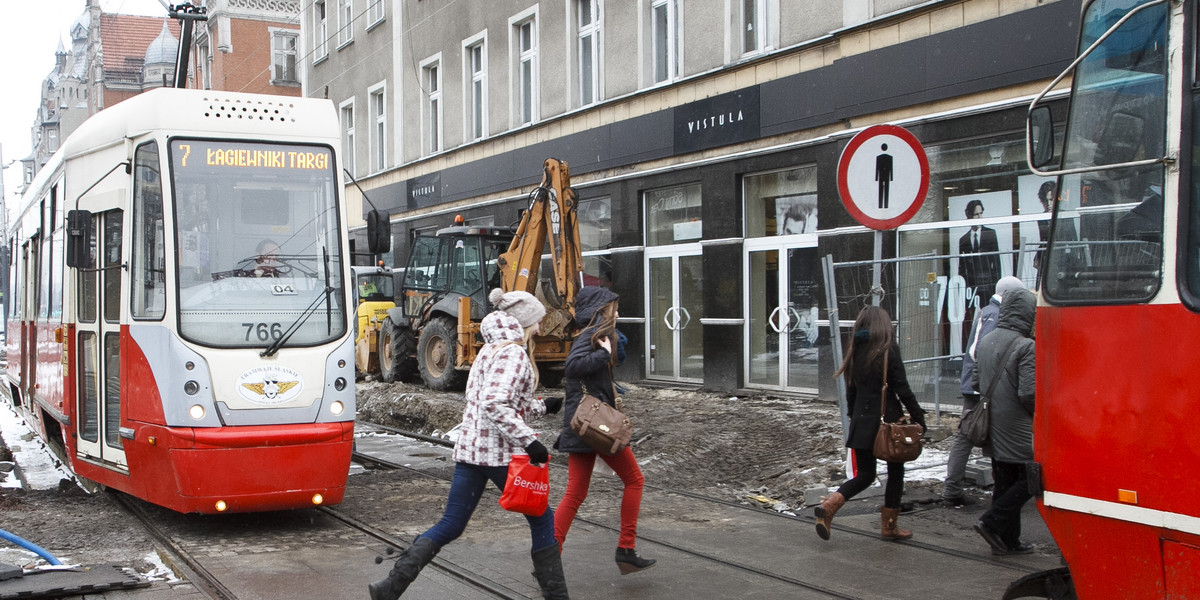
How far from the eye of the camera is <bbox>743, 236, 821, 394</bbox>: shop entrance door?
14.9m

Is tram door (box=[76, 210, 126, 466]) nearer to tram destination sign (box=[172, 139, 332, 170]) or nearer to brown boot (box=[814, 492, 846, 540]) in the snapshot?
tram destination sign (box=[172, 139, 332, 170])

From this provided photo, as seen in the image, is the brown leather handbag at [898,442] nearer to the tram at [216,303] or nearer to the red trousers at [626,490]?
the red trousers at [626,490]

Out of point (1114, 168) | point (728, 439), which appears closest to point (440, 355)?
Answer: point (728, 439)

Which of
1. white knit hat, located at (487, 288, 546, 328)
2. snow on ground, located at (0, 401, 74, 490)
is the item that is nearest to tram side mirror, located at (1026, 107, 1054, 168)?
white knit hat, located at (487, 288, 546, 328)

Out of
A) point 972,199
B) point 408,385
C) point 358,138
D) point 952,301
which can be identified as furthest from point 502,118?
point 952,301

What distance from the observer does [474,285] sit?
685 inches

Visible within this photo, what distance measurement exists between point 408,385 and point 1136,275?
1584cm

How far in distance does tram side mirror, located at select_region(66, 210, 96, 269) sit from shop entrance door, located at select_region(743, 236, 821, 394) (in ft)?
29.9

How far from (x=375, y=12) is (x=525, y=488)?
24.9 meters

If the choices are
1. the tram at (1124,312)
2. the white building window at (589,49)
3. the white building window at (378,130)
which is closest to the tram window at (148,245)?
the tram at (1124,312)

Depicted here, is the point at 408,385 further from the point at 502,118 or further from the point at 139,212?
the point at 139,212

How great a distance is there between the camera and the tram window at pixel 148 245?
7.64 meters

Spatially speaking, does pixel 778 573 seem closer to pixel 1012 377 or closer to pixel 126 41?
pixel 1012 377

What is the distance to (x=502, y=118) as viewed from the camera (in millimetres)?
22484
